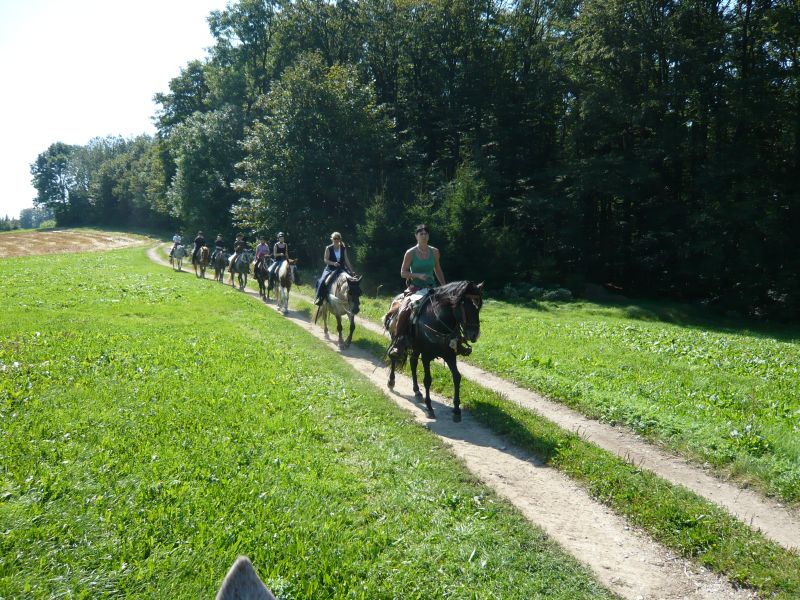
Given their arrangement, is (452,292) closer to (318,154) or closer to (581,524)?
(581,524)

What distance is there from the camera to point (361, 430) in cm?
814

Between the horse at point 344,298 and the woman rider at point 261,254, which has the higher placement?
the woman rider at point 261,254

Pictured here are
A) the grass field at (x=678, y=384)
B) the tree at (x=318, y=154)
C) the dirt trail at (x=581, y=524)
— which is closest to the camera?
the dirt trail at (x=581, y=524)

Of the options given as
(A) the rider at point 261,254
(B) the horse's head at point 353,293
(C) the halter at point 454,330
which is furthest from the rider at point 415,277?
(A) the rider at point 261,254

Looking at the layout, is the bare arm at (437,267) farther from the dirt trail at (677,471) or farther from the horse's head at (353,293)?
the horse's head at (353,293)

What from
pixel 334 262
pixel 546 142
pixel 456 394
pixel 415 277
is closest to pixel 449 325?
pixel 456 394

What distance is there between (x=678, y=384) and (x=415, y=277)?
613cm

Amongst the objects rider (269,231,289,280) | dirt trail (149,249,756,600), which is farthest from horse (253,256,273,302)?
dirt trail (149,249,756,600)

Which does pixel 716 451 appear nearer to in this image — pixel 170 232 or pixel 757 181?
pixel 757 181

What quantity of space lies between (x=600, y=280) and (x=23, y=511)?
119ft

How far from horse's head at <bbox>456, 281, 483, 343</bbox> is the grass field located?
296 cm

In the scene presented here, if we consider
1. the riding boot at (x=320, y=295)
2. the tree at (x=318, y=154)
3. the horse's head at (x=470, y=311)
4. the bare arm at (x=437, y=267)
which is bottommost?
the riding boot at (x=320, y=295)

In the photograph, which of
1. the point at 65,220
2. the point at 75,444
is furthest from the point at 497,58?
the point at 65,220

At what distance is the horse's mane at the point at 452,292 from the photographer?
29.0ft
